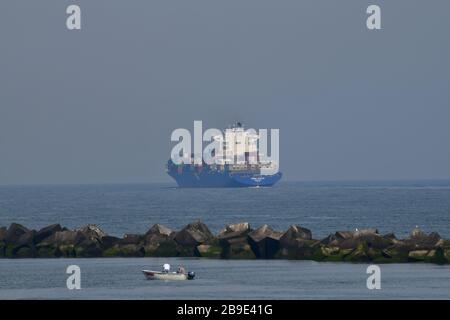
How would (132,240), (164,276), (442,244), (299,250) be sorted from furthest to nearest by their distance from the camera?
(132,240) → (299,250) → (442,244) → (164,276)

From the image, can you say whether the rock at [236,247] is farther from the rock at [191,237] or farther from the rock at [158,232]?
the rock at [158,232]

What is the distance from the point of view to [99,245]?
5506 centimetres

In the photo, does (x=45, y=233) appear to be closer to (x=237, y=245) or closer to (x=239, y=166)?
(x=237, y=245)

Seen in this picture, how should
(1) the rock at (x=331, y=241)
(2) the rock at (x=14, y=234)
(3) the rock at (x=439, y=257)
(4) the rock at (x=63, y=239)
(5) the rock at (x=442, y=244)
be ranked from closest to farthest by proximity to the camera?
(3) the rock at (x=439, y=257), (5) the rock at (x=442, y=244), (1) the rock at (x=331, y=241), (4) the rock at (x=63, y=239), (2) the rock at (x=14, y=234)

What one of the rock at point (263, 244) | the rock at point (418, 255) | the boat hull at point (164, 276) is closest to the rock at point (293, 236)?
the rock at point (263, 244)

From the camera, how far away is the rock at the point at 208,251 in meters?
52.8

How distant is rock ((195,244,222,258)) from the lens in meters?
52.8

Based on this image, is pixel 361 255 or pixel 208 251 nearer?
pixel 361 255

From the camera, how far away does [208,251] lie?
53.1 meters

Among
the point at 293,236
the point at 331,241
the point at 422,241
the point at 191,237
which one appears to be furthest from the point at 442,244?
the point at 191,237

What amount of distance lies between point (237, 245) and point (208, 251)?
1.37m
